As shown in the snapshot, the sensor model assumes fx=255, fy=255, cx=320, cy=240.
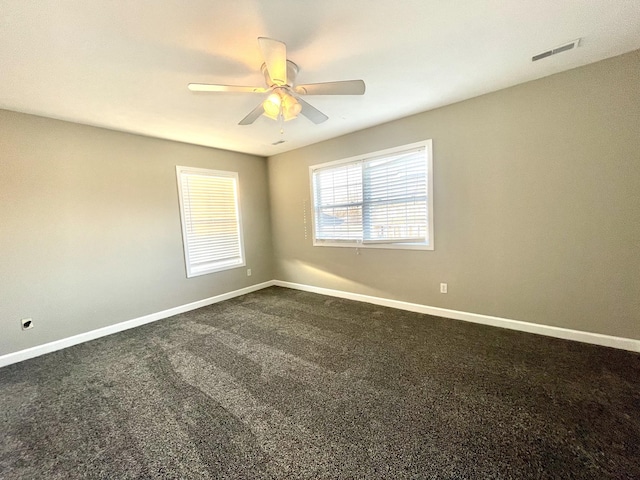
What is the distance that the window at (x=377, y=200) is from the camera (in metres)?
3.26

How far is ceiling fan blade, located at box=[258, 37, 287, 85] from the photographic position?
4.67 feet

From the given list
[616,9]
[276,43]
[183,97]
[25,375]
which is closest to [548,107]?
[616,9]

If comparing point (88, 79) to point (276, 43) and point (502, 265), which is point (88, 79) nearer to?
point (276, 43)

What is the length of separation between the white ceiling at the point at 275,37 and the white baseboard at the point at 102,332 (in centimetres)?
245

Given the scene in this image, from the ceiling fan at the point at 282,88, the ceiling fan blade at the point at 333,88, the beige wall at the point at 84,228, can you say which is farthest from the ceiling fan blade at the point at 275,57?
the beige wall at the point at 84,228

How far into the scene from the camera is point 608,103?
219cm

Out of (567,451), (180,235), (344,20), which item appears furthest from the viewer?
(180,235)

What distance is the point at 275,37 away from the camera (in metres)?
1.75

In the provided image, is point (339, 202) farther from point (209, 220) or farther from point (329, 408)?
point (329, 408)

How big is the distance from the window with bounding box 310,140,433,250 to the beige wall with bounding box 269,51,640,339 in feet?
0.46

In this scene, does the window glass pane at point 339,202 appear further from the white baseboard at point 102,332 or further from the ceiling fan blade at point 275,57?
the ceiling fan blade at point 275,57

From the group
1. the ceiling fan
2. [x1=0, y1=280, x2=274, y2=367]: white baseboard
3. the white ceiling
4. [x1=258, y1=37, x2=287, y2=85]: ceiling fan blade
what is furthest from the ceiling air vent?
[x1=0, y1=280, x2=274, y2=367]: white baseboard

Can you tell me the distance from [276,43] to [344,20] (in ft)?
1.69

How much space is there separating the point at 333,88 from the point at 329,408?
227 cm
